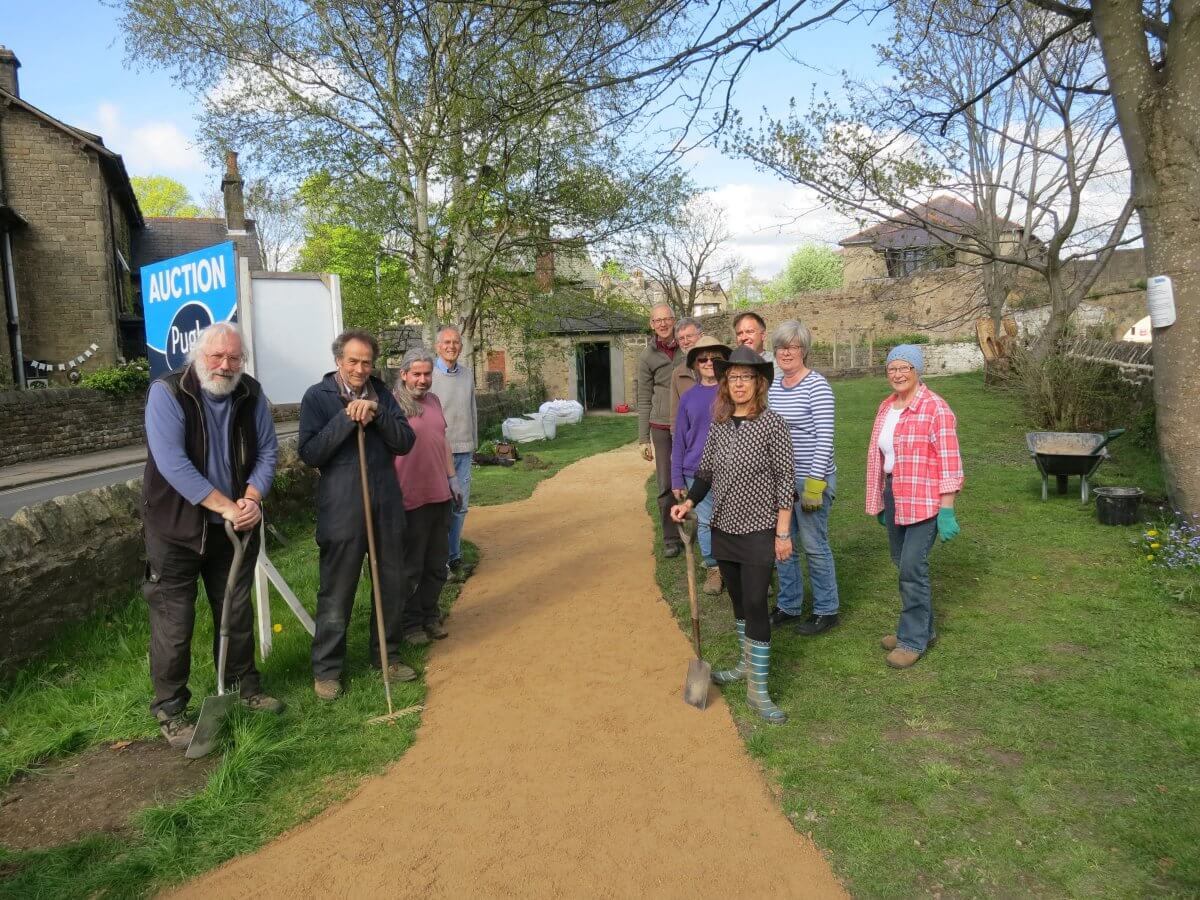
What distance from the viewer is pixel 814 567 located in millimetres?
5078

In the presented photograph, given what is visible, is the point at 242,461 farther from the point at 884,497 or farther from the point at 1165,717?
Answer: the point at 1165,717

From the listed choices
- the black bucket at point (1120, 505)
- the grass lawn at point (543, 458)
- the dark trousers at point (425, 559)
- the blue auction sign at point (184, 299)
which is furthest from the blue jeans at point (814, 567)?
the grass lawn at point (543, 458)

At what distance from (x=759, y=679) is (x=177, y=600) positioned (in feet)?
9.58

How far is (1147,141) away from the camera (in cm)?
595

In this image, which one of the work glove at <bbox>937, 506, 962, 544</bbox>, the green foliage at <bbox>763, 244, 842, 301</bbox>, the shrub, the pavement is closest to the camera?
the work glove at <bbox>937, 506, 962, 544</bbox>

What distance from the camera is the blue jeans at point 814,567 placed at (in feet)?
16.2

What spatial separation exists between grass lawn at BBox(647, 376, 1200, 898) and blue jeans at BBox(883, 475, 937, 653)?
0.55ft

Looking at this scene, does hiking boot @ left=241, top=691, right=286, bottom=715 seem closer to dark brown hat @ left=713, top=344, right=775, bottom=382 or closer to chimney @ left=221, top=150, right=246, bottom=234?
dark brown hat @ left=713, top=344, right=775, bottom=382

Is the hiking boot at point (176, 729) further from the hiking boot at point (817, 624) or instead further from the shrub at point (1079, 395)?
the shrub at point (1079, 395)

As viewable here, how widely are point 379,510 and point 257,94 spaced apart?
13547 mm

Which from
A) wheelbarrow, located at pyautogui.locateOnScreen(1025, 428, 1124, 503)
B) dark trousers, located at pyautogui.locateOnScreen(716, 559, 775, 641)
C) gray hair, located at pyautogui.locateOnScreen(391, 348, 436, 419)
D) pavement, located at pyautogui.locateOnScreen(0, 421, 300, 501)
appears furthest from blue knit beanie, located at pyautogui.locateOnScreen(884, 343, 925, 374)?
pavement, located at pyautogui.locateOnScreen(0, 421, 300, 501)

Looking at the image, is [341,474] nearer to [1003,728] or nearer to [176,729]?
[176,729]

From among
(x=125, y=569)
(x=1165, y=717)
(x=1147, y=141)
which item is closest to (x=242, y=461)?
(x=125, y=569)

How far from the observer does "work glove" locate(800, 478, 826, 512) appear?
187 inches
